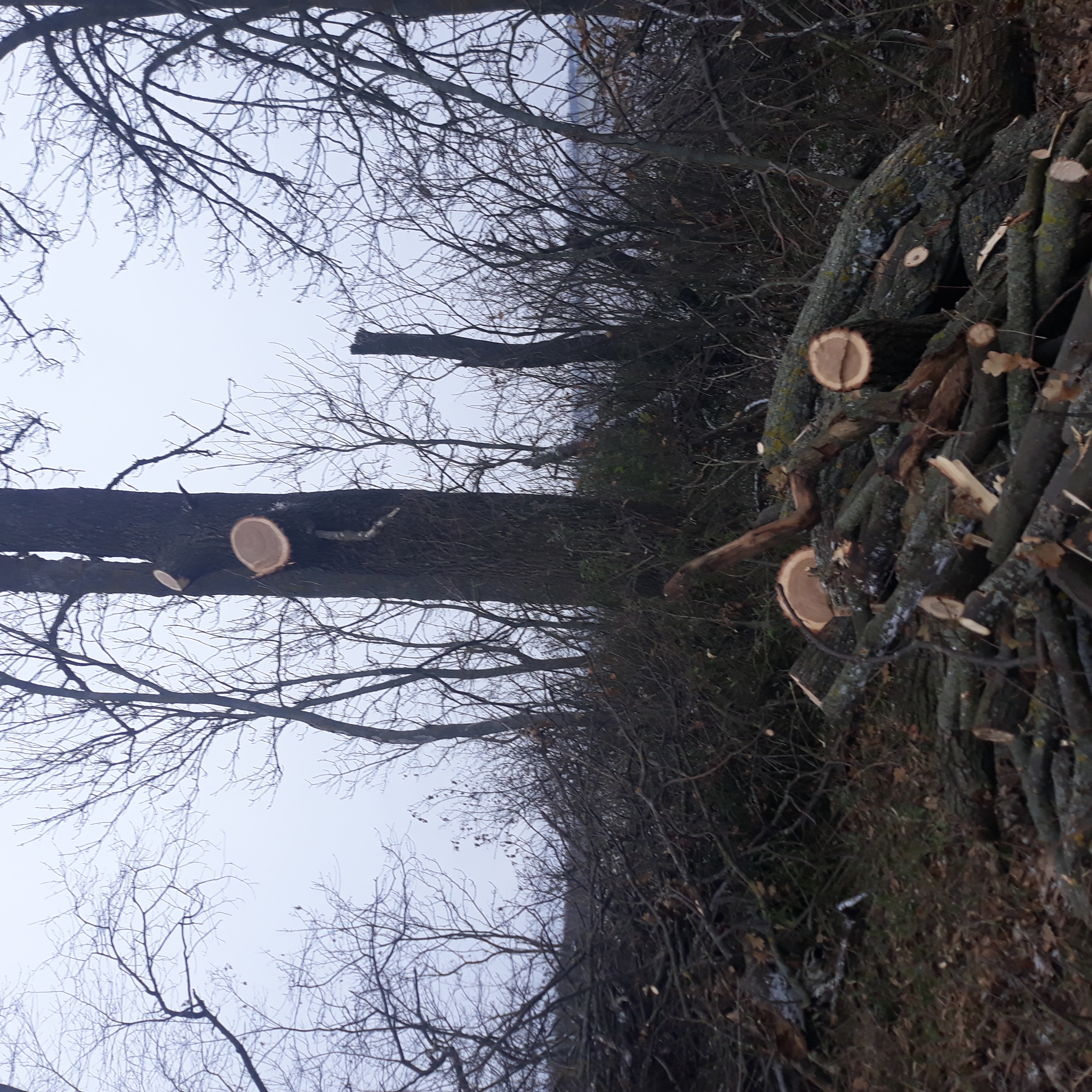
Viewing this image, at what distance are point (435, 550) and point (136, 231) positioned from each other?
123 inches

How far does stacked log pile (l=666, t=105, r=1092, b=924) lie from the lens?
2.26 meters

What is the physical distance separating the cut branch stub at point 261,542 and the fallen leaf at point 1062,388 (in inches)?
160

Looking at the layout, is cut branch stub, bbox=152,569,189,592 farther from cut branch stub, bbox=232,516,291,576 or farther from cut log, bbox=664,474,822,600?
cut log, bbox=664,474,822,600

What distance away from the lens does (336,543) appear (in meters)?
5.00

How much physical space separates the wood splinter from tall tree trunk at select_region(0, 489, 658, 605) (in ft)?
0.21

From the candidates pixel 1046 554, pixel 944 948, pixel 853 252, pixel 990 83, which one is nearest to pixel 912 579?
pixel 1046 554

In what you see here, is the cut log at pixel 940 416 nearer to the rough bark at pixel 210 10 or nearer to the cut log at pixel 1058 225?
the cut log at pixel 1058 225

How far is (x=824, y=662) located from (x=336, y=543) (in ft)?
10.1

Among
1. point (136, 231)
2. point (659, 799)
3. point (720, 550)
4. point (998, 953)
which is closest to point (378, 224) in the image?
point (136, 231)

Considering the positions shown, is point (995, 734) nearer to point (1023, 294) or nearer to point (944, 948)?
point (1023, 294)

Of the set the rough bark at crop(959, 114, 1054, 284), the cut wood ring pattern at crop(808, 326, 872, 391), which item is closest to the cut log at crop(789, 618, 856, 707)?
the cut wood ring pattern at crop(808, 326, 872, 391)

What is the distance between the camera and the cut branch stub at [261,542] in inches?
191

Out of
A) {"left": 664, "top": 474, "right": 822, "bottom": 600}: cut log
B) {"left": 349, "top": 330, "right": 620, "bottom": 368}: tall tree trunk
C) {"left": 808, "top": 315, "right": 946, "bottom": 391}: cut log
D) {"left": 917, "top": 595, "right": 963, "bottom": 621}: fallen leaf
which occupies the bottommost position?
{"left": 917, "top": 595, "right": 963, "bottom": 621}: fallen leaf

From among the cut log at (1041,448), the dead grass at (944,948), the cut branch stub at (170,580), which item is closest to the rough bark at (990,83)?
the cut log at (1041,448)
